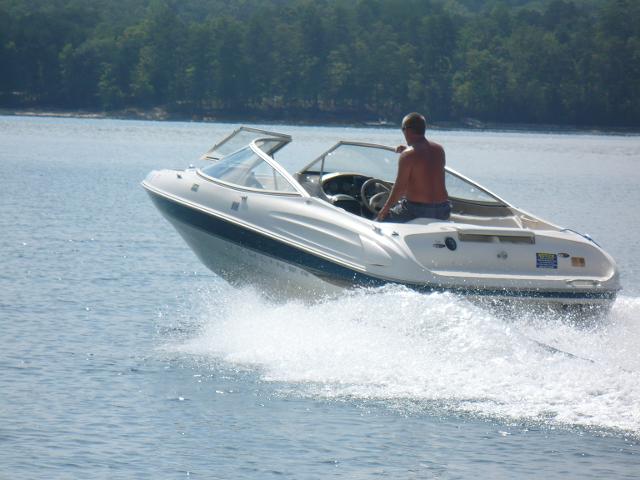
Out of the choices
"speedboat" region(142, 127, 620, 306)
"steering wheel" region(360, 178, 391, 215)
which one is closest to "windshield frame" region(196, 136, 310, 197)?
"speedboat" region(142, 127, 620, 306)

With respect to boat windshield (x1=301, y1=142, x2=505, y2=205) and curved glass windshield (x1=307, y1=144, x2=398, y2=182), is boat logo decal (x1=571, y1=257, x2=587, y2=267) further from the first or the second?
curved glass windshield (x1=307, y1=144, x2=398, y2=182)

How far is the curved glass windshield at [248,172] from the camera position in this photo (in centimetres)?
1072

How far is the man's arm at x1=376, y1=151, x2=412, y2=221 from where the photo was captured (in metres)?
9.97

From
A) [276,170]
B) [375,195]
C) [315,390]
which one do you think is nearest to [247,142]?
[276,170]

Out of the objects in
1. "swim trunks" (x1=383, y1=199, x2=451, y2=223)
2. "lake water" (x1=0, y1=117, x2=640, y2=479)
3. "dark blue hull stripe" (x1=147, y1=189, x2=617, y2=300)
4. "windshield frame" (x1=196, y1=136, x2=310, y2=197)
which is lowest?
"lake water" (x1=0, y1=117, x2=640, y2=479)

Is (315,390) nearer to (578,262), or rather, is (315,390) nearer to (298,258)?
(298,258)

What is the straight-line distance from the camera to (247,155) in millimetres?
11398

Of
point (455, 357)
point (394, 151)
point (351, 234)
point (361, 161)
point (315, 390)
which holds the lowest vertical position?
point (315, 390)

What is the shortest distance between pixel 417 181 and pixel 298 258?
1.12m

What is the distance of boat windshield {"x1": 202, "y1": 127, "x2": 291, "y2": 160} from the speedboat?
1 centimetres

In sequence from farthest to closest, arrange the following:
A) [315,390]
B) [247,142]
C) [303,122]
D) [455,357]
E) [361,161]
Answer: [303,122]
[247,142]
[361,161]
[315,390]
[455,357]

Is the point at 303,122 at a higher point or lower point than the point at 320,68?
lower

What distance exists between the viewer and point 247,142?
39.5 ft

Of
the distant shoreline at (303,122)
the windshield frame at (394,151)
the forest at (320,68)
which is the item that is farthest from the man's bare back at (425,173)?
the forest at (320,68)
